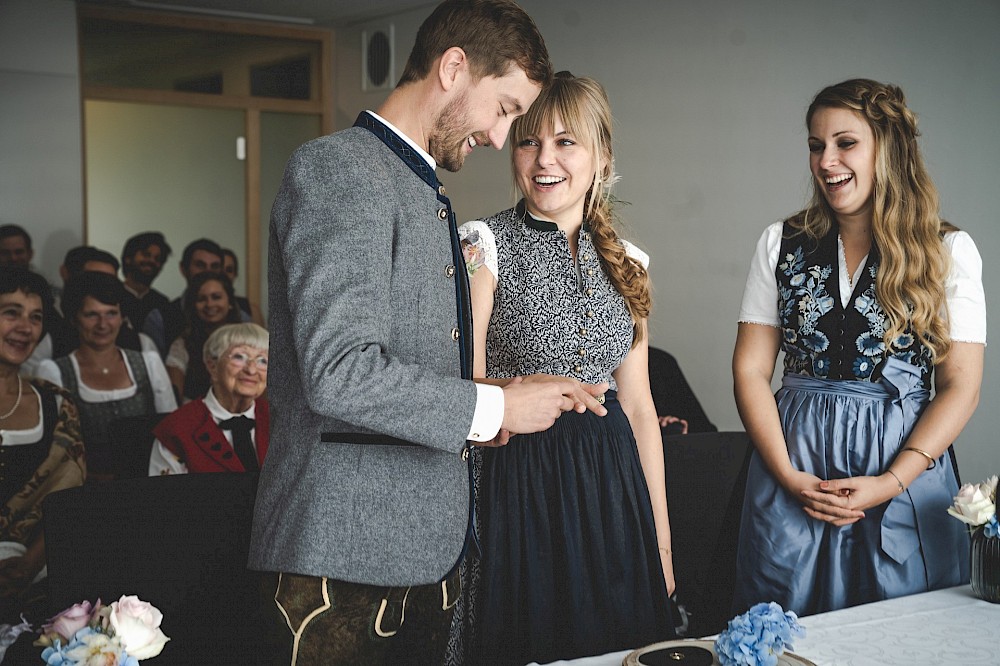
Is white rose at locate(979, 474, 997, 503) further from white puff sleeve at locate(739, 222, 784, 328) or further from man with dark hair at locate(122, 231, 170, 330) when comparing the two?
man with dark hair at locate(122, 231, 170, 330)

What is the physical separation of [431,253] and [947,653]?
3.10 ft

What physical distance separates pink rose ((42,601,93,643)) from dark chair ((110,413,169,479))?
2.21 m

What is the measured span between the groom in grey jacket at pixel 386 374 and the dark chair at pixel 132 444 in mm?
2104

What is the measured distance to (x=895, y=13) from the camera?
4.09m

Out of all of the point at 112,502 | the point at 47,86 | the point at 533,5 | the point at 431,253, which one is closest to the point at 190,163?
the point at 47,86

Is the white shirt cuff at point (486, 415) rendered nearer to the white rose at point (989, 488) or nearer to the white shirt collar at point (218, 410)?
the white rose at point (989, 488)

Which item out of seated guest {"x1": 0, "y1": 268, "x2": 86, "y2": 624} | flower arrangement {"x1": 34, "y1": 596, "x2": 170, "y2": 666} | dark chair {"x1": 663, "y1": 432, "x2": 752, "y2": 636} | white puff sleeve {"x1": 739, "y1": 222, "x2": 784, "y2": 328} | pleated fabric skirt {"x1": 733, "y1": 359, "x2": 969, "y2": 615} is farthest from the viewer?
seated guest {"x1": 0, "y1": 268, "x2": 86, "y2": 624}

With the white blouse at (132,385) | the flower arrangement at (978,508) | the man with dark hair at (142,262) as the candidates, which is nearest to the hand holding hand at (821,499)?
the flower arrangement at (978,508)

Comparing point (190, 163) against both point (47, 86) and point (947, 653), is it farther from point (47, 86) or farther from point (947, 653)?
point (947, 653)

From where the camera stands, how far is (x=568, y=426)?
6.11 feet

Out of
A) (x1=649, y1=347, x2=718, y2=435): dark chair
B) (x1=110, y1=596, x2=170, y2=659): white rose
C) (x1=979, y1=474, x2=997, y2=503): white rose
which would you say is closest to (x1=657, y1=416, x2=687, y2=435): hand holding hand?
(x1=649, y1=347, x2=718, y2=435): dark chair

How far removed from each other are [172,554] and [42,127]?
5.45 m

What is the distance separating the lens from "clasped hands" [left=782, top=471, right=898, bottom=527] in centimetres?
187

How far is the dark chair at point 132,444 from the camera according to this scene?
3.29m
